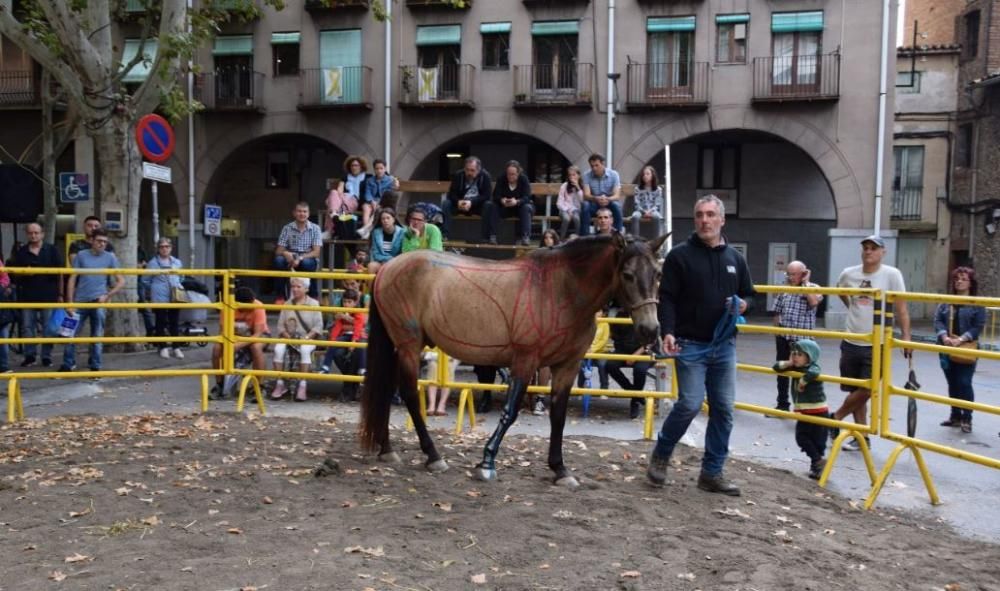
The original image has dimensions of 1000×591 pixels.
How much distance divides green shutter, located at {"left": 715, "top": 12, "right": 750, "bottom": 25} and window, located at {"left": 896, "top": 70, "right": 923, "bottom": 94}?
10038mm

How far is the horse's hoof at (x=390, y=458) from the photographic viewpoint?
6.25 metres

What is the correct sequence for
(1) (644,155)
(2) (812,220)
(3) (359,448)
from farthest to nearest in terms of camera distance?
1. (2) (812,220)
2. (1) (644,155)
3. (3) (359,448)

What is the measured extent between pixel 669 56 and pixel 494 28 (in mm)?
5081

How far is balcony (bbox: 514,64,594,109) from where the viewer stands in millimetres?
22750

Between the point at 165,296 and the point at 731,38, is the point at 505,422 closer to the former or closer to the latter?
the point at 165,296

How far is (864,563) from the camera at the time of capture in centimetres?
441

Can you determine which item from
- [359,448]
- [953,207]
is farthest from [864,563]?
[953,207]

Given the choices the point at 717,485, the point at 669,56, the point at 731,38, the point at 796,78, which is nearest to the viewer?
the point at 717,485

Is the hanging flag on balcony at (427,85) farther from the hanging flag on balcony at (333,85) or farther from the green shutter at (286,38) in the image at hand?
Answer: the green shutter at (286,38)

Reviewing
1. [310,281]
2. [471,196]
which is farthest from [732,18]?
[310,281]

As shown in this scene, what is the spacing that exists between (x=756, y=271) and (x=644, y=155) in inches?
236

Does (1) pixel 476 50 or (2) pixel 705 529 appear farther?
(1) pixel 476 50

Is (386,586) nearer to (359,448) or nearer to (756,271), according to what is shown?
(359,448)

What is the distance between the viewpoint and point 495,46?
23.6 m
